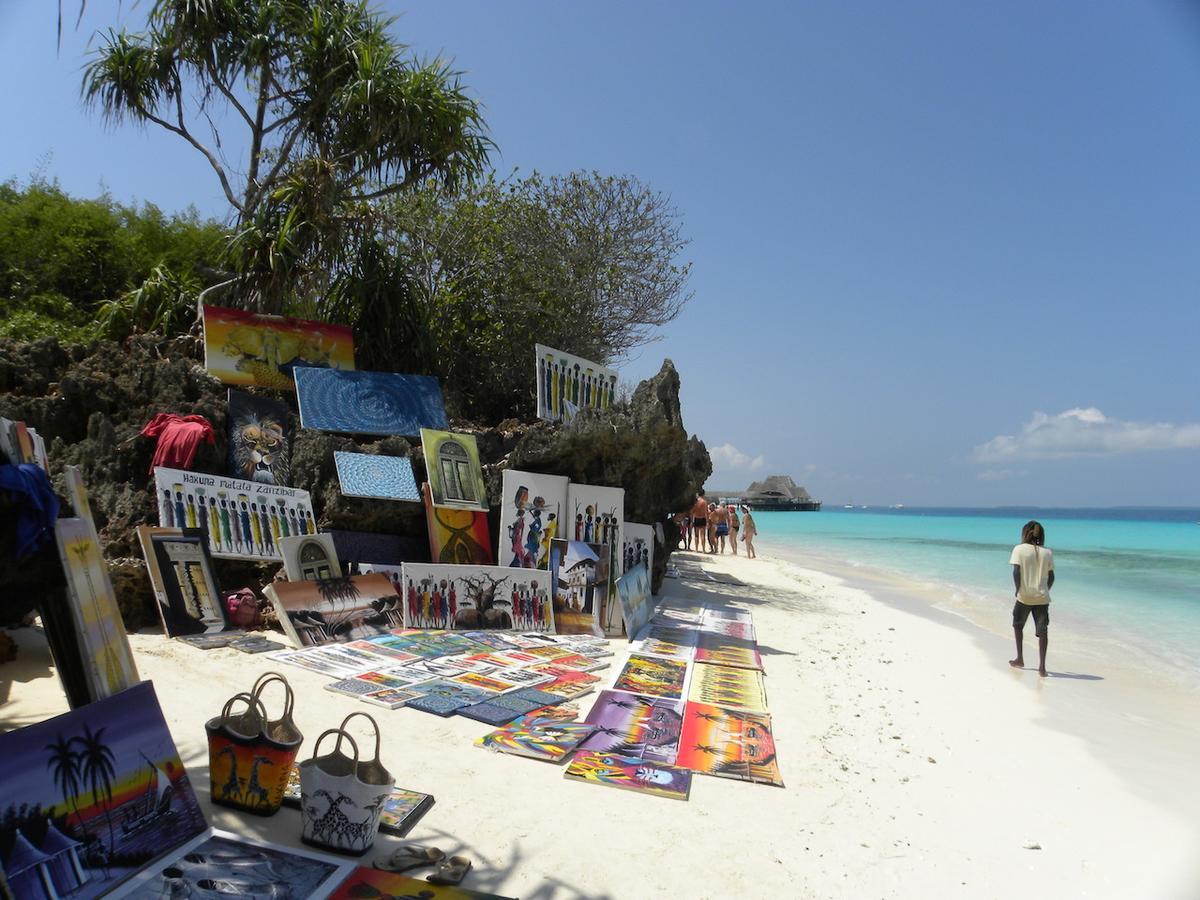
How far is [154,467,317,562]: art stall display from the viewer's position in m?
6.28

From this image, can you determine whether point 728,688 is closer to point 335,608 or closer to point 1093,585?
point 335,608

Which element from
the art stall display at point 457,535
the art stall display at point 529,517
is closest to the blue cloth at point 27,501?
the art stall display at point 457,535

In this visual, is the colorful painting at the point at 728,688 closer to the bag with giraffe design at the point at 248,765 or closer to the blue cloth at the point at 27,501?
the bag with giraffe design at the point at 248,765

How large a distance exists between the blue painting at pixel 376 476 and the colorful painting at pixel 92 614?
416 centimetres

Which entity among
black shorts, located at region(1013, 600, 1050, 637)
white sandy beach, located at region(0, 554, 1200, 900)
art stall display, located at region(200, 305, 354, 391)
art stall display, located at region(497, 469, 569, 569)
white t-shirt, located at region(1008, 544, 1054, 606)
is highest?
art stall display, located at region(200, 305, 354, 391)

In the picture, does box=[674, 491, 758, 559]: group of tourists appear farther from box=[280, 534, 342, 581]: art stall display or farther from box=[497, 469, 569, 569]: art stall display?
box=[280, 534, 342, 581]: art stall display

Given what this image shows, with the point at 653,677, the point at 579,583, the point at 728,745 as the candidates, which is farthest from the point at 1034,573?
the point at 728,745

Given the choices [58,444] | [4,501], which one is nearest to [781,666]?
[4,501]

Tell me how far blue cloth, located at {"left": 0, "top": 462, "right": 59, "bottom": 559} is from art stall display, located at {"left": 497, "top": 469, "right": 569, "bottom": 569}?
17.1 feet

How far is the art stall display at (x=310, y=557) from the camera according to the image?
6398 mm

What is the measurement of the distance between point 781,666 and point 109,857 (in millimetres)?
5309

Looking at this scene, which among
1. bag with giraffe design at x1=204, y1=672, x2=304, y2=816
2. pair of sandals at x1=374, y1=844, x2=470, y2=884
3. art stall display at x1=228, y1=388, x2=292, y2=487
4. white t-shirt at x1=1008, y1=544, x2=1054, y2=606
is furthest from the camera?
white t-shirt at x1=1008, y1=544, x2=1054, y2=606

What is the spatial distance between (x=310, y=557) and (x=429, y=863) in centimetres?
432

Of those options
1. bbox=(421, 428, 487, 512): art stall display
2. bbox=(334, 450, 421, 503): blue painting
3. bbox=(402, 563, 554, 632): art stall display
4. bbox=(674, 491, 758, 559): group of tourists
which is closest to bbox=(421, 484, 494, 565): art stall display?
bbox=(421, 428, 487, 512): art stall display
